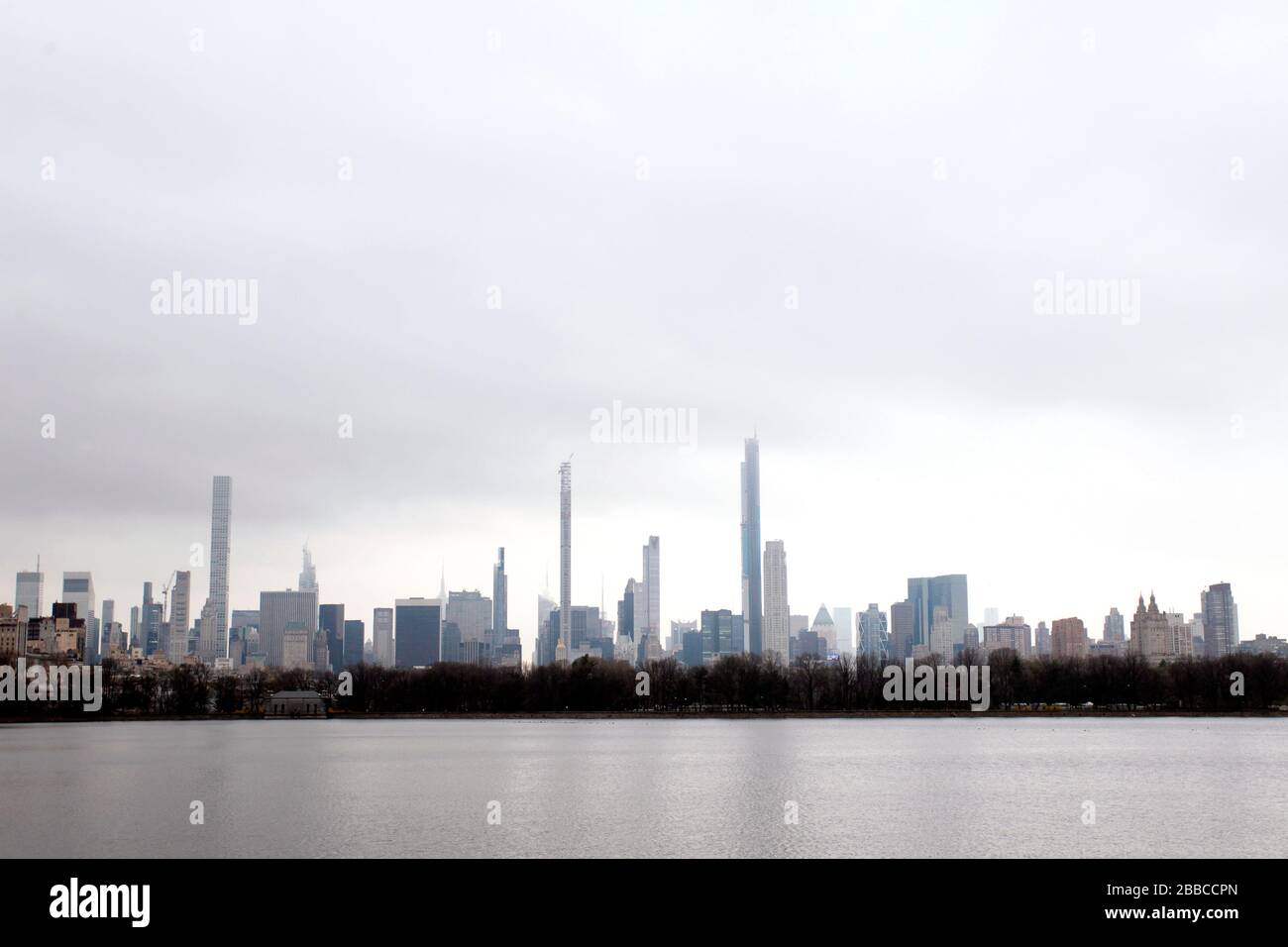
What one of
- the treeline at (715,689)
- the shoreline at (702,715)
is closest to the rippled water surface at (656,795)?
the shoreline at (702,715)

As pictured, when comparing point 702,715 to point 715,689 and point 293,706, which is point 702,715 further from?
point 293,706

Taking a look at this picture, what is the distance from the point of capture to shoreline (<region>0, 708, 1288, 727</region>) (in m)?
131

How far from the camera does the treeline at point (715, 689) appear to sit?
139 meters

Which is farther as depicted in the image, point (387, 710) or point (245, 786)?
point (387, 710)

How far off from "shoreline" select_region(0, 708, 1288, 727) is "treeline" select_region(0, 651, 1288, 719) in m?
2.11

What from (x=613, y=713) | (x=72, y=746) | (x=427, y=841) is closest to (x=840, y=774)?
(x=427, y=841)

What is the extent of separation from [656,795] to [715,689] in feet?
316

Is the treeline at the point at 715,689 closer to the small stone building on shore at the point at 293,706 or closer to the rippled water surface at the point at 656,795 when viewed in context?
the small stone building on shore at the point at 293,706

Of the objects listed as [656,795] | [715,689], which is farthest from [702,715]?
[656,795]

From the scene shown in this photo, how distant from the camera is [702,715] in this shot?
5477 inches
